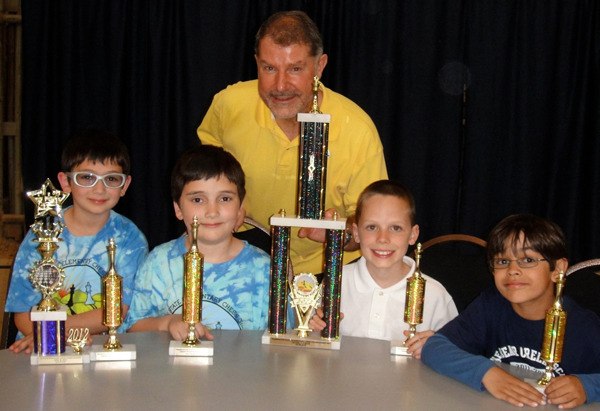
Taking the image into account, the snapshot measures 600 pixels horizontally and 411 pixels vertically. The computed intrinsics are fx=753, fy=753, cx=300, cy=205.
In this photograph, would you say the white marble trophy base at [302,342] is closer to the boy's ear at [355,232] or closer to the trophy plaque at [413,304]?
the trophy plaque at [413,304]

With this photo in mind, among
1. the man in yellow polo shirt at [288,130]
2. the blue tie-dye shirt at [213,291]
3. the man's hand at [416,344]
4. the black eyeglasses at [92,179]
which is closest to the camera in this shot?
the man's hand at [416,344]

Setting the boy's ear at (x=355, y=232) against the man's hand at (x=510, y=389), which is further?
the boy's ear at (x=355, y=232)

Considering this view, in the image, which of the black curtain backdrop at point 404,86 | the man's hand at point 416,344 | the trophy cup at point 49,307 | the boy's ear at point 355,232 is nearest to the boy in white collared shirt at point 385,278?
the boy's ear at point 355,232

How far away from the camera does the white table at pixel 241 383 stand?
156 centimetres

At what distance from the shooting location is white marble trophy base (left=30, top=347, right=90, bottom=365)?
1.77 meters

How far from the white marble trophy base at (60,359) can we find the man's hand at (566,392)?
3.50 feet

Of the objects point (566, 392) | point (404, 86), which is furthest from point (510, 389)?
point (404, 86)

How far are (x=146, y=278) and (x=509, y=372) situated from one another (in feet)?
3.54

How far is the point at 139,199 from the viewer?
449cm

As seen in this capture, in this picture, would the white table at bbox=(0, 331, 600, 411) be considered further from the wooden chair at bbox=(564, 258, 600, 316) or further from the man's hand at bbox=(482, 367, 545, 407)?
the wooden chair at bbox=(564, 258, 600, 316)

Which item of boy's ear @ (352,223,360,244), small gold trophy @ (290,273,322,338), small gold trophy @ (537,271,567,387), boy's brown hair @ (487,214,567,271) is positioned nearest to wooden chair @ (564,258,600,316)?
boy's brown hair @ (487,214,567,271)

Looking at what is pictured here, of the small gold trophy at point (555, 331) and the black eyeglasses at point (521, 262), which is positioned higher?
the black eyeglasses at point (521, 262)

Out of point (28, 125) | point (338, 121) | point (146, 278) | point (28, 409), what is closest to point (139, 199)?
point (28, 125)

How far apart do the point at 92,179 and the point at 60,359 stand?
0.94m
